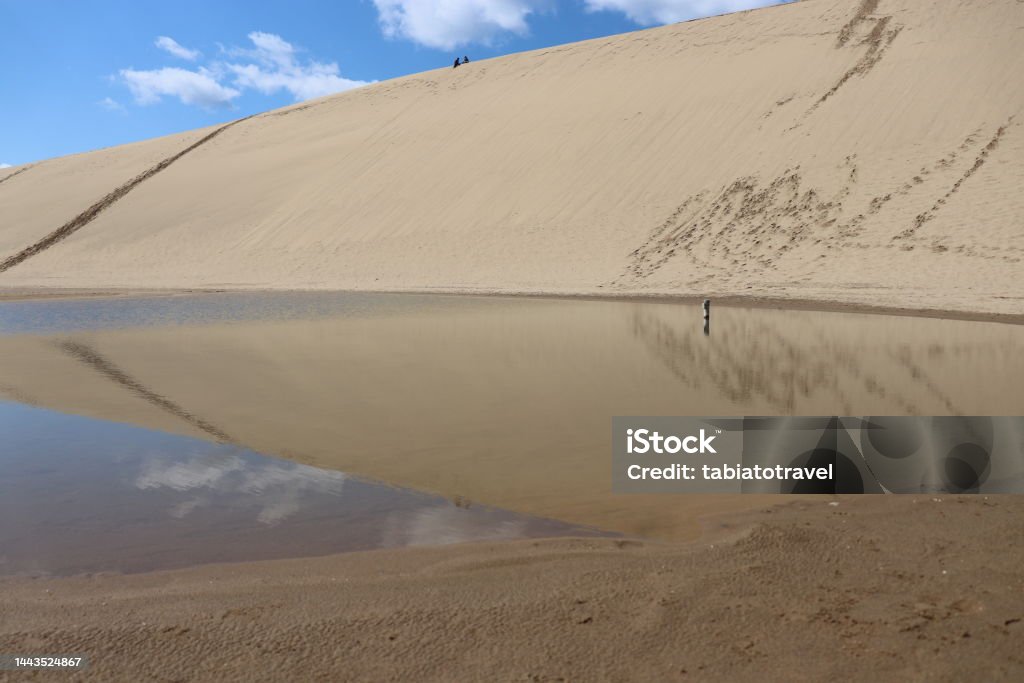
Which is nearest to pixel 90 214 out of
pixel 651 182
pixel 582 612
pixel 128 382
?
pixel 651 182

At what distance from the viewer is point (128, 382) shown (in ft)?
26.6

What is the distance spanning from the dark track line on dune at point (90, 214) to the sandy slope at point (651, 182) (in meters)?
0.63

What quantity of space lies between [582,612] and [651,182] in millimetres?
22626

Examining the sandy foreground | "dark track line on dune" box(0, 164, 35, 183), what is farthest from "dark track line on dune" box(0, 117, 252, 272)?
the sandy foreground

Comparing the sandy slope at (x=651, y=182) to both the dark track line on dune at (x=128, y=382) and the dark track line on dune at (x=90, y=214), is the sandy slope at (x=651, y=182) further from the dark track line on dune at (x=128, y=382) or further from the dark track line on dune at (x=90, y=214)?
the dark track line on dune at (x=128, y=382)

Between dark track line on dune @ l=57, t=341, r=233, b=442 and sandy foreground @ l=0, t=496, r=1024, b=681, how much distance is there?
2.78 meters

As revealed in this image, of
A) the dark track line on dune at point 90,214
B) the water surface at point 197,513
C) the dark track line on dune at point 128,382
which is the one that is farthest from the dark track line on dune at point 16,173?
the water surface at point 197,513

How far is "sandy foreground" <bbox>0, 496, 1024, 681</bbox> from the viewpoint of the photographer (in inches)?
96.6

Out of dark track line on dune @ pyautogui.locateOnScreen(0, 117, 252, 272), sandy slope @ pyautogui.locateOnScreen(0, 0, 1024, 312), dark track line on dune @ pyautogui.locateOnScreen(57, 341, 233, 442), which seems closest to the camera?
dark track line on dune @ pyautogui.locateOnScreen(57, 341, 233, 442)

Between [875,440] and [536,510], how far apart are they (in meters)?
2.44

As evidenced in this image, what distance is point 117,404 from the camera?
688 cm

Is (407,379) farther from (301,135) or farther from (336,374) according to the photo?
(301,135)

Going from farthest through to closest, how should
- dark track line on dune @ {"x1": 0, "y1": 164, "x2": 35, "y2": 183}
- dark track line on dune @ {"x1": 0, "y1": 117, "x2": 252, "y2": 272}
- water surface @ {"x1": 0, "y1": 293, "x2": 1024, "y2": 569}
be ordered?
dark track line on dune @ {"x1": 0, "y1": 164, "x2": 35, "y2": 183}, dark track line on dune @ {"x1": 0, "y1": 117, "x2": 252, "y2": 272}, water surface @ {"x1": 0, "y1": 293, "x2": 1024, "y2": 569}

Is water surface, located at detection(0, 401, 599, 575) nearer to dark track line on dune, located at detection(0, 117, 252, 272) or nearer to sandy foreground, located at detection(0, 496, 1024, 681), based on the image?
sandy foreground, located at detection(0, 496, 1024, 681)
